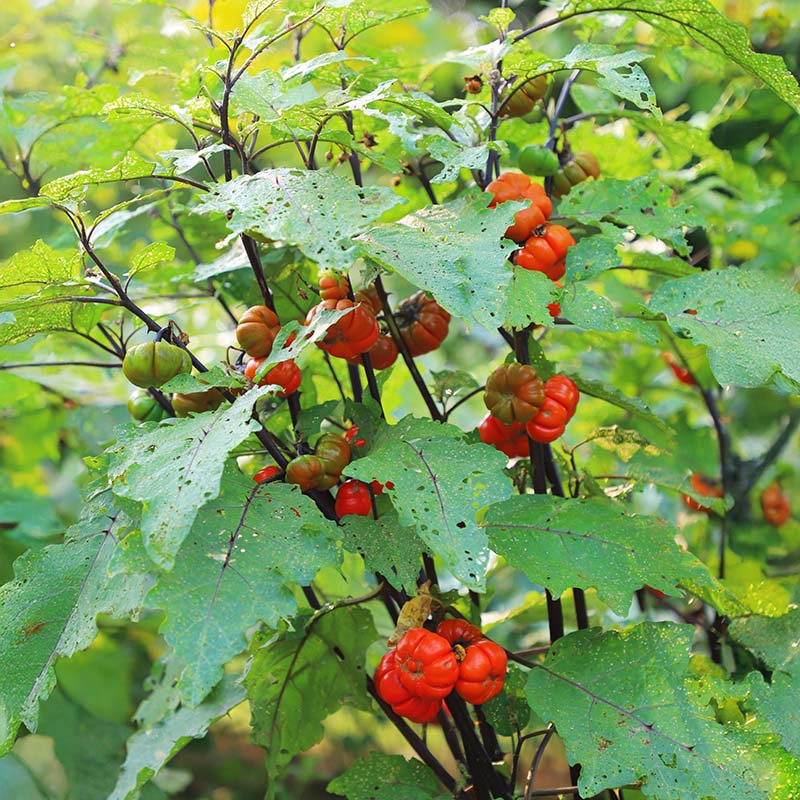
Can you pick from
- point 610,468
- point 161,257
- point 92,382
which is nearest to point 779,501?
point 610,468

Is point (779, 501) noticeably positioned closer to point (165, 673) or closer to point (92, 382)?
point (165, 673)

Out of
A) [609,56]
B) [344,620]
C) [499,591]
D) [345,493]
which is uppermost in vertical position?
[609,56]

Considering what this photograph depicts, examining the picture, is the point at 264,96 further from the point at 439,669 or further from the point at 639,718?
the point at 639,718

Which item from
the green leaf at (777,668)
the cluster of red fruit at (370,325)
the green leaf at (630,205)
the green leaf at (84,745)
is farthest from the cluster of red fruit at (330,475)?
the green leaf at (84,745)

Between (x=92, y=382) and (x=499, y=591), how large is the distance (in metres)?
1.11

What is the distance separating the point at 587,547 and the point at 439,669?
0.22m

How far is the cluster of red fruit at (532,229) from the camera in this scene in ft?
3.28

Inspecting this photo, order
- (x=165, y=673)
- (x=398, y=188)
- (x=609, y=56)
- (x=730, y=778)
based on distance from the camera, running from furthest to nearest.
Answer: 1. (x=165, y=673)
2. (x=398, y=188)
3. (x=609, y=56)
4. (x=730, y=778)

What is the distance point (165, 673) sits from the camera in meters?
1.42

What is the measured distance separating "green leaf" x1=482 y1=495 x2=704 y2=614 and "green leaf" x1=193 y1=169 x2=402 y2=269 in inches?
16.1

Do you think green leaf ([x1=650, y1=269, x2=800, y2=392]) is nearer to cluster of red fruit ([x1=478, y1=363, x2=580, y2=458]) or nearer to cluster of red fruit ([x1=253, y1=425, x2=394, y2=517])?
cluster of red fruit ([x1=478, y1=363, x2=580, y2=458])

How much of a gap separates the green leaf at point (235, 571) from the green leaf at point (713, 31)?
698 mm

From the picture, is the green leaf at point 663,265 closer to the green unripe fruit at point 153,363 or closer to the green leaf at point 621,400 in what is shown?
the green leaf at point 621,400

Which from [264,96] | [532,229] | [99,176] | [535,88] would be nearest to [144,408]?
[99,176]
